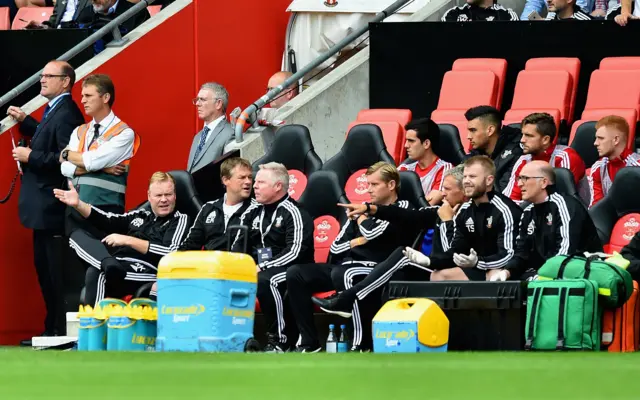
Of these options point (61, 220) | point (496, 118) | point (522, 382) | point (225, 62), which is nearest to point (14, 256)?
point (61, 220)

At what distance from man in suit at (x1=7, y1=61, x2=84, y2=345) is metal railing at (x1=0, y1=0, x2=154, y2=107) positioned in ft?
3.47

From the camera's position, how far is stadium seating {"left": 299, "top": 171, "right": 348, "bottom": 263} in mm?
11656

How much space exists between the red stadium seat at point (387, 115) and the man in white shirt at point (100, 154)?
201 cm

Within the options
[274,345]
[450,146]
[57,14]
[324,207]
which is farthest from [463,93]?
[57,14]

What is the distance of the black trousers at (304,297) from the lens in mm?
10594

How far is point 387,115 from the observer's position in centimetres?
1305

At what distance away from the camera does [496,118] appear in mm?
11867

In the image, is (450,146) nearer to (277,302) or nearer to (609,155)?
(609,155)

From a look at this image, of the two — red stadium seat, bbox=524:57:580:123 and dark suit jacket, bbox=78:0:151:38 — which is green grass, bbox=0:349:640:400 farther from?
dark suit jacket, bbox=78:0:151:38

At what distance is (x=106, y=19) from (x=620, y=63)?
16.4 feet

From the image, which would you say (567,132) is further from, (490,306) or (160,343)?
(160,343)

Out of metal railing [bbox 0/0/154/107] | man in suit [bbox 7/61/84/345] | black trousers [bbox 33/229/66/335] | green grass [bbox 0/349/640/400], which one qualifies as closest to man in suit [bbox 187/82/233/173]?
man in suit [bbox 7/61/84/345]

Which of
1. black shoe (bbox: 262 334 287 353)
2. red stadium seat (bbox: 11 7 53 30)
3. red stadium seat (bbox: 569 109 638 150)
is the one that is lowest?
black shoe (bbox: 262 334 287 353)

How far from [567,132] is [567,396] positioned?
264 inches
